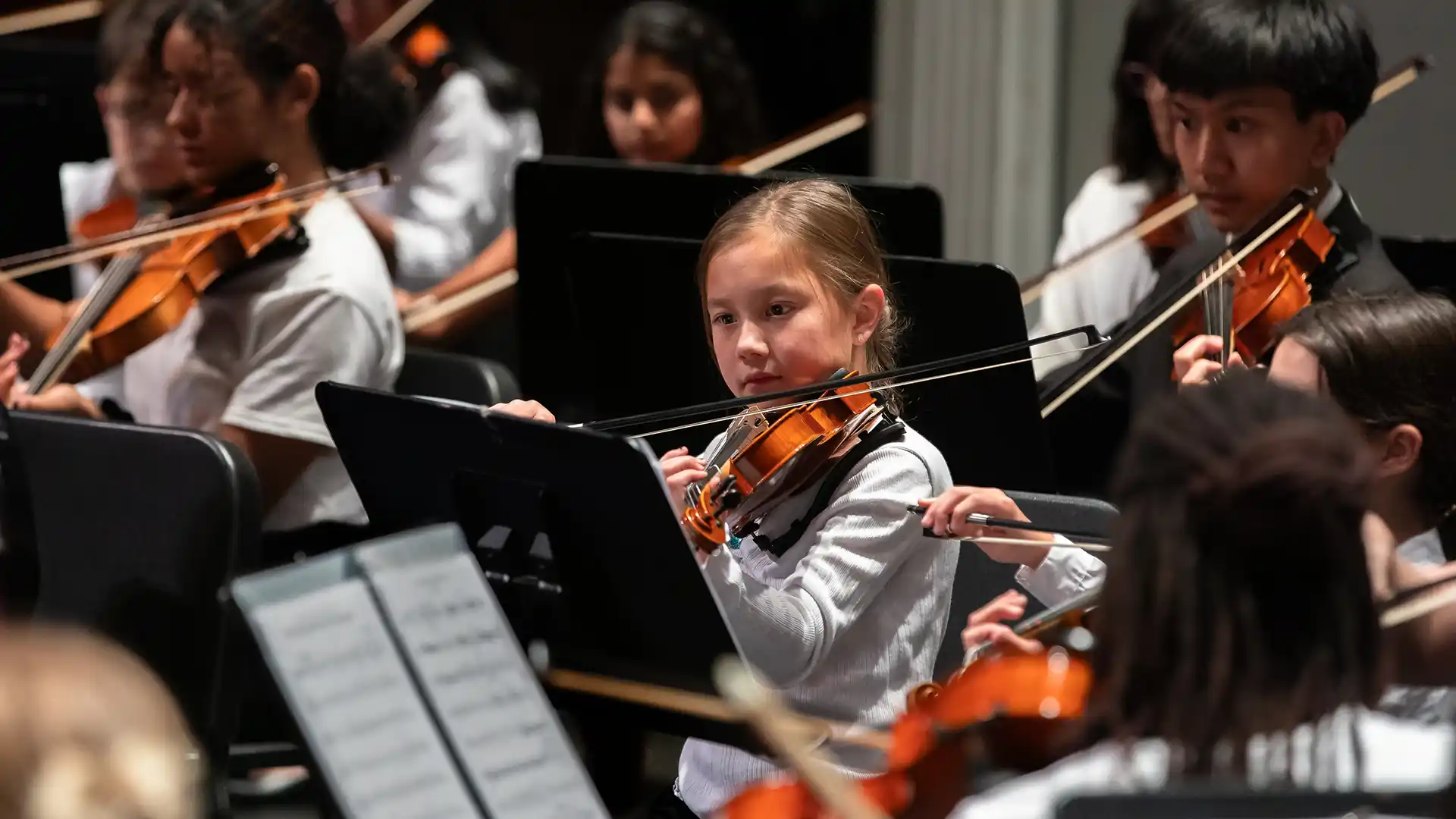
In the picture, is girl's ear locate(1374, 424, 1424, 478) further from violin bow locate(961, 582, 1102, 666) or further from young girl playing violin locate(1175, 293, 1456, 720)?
violin bow locate(961, 582, 1102, 666)

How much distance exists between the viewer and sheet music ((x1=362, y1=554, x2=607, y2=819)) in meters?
0.95

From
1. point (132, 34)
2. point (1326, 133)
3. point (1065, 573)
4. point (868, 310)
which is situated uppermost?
point (132, 34)

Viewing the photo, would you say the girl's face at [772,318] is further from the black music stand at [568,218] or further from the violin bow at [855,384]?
the black music stand at [568,218]

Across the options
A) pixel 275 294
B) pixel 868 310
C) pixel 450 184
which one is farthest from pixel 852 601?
pixel 450 184

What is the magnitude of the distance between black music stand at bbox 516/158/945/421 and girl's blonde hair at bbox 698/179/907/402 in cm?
40

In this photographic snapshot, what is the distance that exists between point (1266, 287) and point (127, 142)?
1.27 meters

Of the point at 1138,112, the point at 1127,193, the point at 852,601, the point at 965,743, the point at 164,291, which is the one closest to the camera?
the point at 965,743

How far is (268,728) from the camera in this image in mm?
1950

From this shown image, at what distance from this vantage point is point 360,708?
921 millimetres

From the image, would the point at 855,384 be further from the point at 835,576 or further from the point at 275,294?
the point at 275,294

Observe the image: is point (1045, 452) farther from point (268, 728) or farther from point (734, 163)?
point (734, 163)

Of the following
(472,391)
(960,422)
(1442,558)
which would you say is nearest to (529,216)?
(472,391)

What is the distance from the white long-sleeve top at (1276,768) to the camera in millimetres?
812

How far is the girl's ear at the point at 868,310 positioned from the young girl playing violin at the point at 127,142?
94cm
